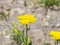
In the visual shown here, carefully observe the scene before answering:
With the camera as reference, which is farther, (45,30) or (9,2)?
(9,2)

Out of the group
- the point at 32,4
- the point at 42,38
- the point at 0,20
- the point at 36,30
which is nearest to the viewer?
the point at 42,38

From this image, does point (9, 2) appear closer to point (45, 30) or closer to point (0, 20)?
point (0, 20)

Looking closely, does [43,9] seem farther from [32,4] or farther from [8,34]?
[8,34]

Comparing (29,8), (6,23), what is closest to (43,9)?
(29,8)

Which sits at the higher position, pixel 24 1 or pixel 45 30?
pixel 24 1

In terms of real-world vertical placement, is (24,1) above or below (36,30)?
above

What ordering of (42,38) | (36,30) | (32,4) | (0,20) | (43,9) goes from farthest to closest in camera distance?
(32,4) → (43,9) → (0,20) → (36,30) → (42,38)

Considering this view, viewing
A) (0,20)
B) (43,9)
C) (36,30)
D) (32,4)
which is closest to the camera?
(36,30)

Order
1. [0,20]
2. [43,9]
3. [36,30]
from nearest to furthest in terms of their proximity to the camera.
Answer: [36,30]
[0,20]
[43,9]

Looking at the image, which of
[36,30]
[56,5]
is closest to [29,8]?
[56,5]
